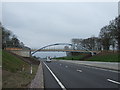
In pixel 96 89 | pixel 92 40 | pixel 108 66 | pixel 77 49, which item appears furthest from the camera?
pixel 77 49

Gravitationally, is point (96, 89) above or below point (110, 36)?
below

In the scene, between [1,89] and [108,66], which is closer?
[1,89]

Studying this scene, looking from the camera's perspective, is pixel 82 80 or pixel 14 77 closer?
pixel 82 80

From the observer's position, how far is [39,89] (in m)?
10.9

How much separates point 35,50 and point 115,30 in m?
62.7

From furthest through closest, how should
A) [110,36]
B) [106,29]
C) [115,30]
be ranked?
[106,29], [110,36], [115,30]

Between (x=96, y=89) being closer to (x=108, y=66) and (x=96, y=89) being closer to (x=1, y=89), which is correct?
(x=1, y=89)

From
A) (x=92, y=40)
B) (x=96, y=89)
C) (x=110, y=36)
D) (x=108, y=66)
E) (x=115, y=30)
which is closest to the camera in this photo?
(x=96, y=89)

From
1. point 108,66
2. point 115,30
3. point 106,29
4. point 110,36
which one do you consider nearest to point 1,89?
point 108,66

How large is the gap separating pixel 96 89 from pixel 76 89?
3.33ft

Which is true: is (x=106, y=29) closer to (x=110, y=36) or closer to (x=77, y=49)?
(x=110, y=36)

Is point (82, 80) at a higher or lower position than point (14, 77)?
lower

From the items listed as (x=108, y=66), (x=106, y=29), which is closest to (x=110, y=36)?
(x=106, y=29)

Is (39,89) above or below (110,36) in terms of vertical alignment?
below
